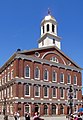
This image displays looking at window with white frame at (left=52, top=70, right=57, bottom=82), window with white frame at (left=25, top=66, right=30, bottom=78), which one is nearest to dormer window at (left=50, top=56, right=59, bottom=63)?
window with white frame at (left=52, top=70, right=57, bottom=82)

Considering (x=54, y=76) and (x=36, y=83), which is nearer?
(x=36, y=83)

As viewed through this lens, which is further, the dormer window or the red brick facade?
the dormer window

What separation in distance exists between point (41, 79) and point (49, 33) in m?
13.9

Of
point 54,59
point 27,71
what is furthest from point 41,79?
point 54,59

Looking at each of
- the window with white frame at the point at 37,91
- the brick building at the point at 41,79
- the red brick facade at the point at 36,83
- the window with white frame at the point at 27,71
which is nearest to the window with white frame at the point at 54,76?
the brick building at the point at 41,79

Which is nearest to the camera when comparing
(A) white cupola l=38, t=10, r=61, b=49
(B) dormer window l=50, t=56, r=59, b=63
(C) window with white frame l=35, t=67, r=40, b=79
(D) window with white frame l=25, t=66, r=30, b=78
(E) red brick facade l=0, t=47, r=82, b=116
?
(E) red brick facade l=0, t=47, r=82, b=116

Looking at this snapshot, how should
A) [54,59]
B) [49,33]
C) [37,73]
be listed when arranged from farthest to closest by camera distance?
[49,33], [54,59], [37,73]

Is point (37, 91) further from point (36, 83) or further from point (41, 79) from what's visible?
point (41, 79)

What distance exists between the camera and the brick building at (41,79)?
5078 centimetres

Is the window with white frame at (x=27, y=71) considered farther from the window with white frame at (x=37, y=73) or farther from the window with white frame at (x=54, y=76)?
the window with white frame at (x=54, y=76)

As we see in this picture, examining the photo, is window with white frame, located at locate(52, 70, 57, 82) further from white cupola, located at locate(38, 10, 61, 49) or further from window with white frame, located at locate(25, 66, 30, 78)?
white cupola, located at locate(38, 10, 61, 49)

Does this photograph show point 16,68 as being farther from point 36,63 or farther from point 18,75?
point 36,63

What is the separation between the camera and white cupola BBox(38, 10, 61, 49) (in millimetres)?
63987

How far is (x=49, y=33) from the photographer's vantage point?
63.8 metres
